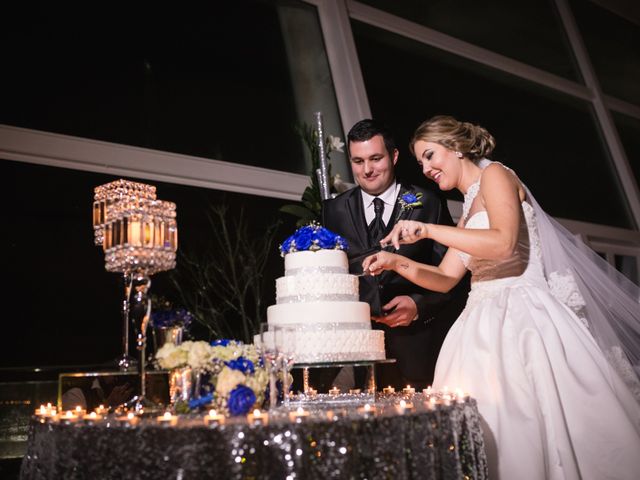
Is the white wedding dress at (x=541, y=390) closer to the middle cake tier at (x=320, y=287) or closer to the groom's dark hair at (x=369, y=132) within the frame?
the middle cake tier at (x=320, y=287)

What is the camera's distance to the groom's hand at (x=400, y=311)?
3.02 m

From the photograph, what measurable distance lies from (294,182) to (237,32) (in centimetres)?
129

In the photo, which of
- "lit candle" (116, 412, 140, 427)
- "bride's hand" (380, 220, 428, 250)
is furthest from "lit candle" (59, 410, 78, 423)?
"bride's hand" (380, 220, 428, 250)

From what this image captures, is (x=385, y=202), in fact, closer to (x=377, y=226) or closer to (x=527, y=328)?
(x=377, y=226)

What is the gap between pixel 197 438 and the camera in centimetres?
141

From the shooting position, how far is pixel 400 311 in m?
3.04

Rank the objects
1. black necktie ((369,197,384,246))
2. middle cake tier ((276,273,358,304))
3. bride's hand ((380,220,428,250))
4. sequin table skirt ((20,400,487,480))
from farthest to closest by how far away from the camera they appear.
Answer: black necktie ((369,197,384,246)) < bride's hand ((380,220,428,250)) < middle cake tier ((276,273,358,304)) < sequin table skirt ((20,400,487,480))

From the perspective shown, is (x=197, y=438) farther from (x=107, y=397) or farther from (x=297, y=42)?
(x=297, y=42)

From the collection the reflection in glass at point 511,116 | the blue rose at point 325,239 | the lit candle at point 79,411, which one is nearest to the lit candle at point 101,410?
the lit candle at point 79,411

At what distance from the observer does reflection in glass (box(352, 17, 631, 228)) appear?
5348 millimetres

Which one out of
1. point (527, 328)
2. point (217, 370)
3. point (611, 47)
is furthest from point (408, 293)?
point (611, 47)

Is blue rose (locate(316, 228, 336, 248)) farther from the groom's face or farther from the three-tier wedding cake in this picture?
the groom's face

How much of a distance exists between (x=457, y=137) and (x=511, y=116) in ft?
13.4

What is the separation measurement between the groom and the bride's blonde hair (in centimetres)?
49
